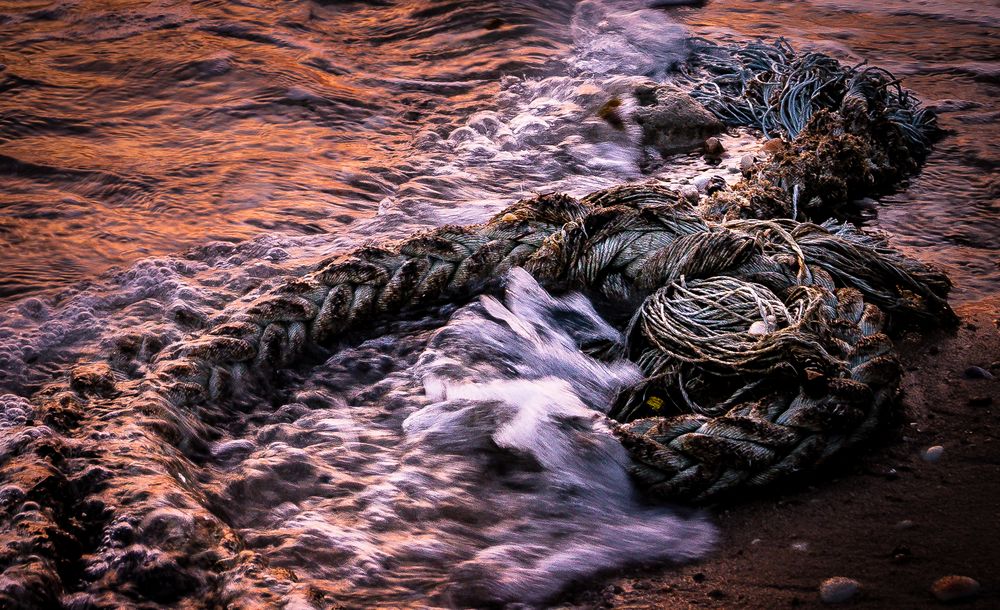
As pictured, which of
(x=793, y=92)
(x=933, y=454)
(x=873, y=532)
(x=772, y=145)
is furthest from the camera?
(x=793, y=92)

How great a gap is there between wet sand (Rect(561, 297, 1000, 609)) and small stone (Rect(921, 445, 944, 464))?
2cm

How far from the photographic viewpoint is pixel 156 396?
2387mm

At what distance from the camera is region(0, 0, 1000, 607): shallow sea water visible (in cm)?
204

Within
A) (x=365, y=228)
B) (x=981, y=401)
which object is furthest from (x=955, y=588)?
(x=365, y=228)

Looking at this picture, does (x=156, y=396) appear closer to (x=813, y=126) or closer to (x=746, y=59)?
(x=813, y=126)

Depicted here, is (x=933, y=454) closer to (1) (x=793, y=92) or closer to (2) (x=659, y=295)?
(2) (x=659, y=295)

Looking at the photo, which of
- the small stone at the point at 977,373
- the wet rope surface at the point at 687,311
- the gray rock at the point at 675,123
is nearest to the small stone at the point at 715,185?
the gray rock at the point at 675,123

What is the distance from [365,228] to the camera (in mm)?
3686

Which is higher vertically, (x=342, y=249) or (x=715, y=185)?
(x=715, y=185)

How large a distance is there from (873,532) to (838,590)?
0.25m

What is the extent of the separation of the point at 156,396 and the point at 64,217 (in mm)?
1784

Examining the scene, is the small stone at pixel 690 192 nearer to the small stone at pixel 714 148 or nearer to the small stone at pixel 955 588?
the small stone at pixel 714 148

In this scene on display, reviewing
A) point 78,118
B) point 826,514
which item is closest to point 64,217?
point 78,118

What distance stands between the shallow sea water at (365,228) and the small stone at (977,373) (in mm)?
513
